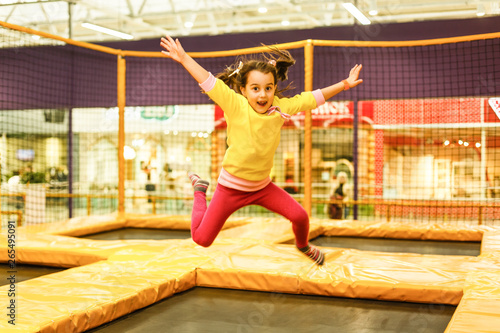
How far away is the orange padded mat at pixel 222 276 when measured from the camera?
1.87 metres

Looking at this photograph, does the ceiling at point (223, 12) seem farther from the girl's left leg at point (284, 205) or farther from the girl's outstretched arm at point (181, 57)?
the girl's outstretched arm at point (181, 57)

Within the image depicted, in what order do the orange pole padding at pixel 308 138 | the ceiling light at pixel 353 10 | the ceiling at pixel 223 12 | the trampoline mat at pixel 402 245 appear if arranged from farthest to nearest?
the ceiling at pixel 223 12, the ceiling light at pixel 353 10, the orange pole padding at pixel 308 138, the trampoline mat at pixel 402 245

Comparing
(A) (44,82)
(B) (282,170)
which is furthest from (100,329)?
(B) (282,170)

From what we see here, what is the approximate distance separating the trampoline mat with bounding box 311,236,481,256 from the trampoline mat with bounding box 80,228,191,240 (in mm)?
1230

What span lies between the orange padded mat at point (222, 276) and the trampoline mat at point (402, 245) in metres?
0.24

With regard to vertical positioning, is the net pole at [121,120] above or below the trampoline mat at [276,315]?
above

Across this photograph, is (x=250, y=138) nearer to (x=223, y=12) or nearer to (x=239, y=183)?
(x=239, y=183)

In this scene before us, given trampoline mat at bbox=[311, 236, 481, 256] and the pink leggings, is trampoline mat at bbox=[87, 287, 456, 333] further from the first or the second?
trampoline mat at bbox=[311, 236, 481, 256]

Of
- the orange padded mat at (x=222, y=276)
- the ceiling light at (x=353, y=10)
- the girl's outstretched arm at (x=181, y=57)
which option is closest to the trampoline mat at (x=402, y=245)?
the orange padded mat at (x=222, y=276)

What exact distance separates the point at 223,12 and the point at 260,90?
9.86 meters

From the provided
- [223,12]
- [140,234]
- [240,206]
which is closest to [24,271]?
[140,234]

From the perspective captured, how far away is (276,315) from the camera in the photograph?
2.12 m

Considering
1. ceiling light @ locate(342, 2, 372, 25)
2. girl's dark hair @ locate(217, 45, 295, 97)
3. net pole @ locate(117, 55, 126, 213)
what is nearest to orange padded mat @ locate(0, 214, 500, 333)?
girl's dark hair @ locate(217, 45, 295, 97)

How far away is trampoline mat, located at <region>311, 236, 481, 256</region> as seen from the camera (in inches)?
142
